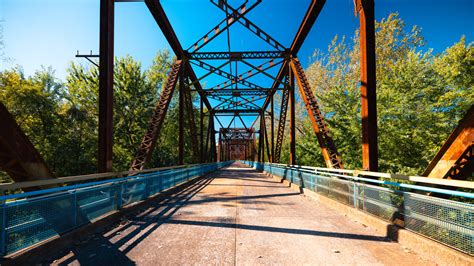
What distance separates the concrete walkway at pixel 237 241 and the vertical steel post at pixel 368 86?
1920 millimetres

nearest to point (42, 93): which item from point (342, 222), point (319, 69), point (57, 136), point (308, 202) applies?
point (57, 136)

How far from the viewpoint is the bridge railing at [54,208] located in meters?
3.06

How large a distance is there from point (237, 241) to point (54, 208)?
10.1 feet

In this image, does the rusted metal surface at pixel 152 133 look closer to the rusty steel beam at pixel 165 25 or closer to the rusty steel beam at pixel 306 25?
the rusty steel beam at pixel 165 25

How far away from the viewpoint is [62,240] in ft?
12.2

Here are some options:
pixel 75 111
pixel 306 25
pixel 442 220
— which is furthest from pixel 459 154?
pixel 75 111

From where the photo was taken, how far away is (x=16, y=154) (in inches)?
139

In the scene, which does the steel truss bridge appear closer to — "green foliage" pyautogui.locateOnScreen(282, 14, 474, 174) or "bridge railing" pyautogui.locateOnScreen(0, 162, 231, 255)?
"bridge railing" pyautogui.locateOnScreen(0, 162, 231, 255)

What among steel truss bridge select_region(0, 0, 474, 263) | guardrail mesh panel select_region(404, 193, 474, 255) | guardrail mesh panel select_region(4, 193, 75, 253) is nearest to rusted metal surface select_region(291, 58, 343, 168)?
steel truss bridge select_region(0, 0, 474, 263)

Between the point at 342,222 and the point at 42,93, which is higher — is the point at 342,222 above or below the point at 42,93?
below

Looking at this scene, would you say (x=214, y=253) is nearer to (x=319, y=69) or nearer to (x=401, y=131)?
(x=401, y=131)

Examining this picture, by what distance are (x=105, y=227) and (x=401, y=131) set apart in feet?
47.5

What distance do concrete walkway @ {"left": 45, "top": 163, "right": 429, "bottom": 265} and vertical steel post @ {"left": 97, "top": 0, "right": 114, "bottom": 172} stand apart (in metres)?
1.87

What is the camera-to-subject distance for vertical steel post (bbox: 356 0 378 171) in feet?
20.9
